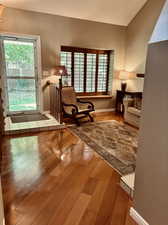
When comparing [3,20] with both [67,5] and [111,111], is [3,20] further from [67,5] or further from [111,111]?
[111,111]

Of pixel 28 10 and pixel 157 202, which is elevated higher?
pixel 28 10

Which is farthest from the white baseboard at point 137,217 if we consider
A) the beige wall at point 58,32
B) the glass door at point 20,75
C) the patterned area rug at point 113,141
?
the glass door at point 20,75

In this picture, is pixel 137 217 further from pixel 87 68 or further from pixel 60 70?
pixel 87 68

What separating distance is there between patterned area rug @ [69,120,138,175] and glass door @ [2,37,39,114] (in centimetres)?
195

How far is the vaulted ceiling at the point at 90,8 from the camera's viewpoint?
171 inches

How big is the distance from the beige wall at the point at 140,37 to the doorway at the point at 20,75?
126 inches

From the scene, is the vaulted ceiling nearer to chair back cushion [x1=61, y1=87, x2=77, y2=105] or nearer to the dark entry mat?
chair back cushion [x1=61, y1=87, x2=77, y2=105]

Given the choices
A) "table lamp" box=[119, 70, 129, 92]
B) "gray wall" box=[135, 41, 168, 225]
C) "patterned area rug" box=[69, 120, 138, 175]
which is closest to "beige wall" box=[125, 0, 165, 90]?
"table lamp" box=[119, 70, 129, 92]

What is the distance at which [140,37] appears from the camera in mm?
5383

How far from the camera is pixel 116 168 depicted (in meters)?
2.54

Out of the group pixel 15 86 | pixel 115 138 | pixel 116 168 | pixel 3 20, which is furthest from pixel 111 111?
pixel 3 20

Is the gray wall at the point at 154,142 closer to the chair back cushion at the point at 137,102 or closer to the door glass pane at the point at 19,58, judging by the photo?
the chair back cushion at the point at 137,102

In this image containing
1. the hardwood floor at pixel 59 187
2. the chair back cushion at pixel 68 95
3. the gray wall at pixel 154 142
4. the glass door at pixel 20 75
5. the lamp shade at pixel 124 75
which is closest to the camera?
the gray wall at pixel 154 142

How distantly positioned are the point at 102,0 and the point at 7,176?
4877mm
